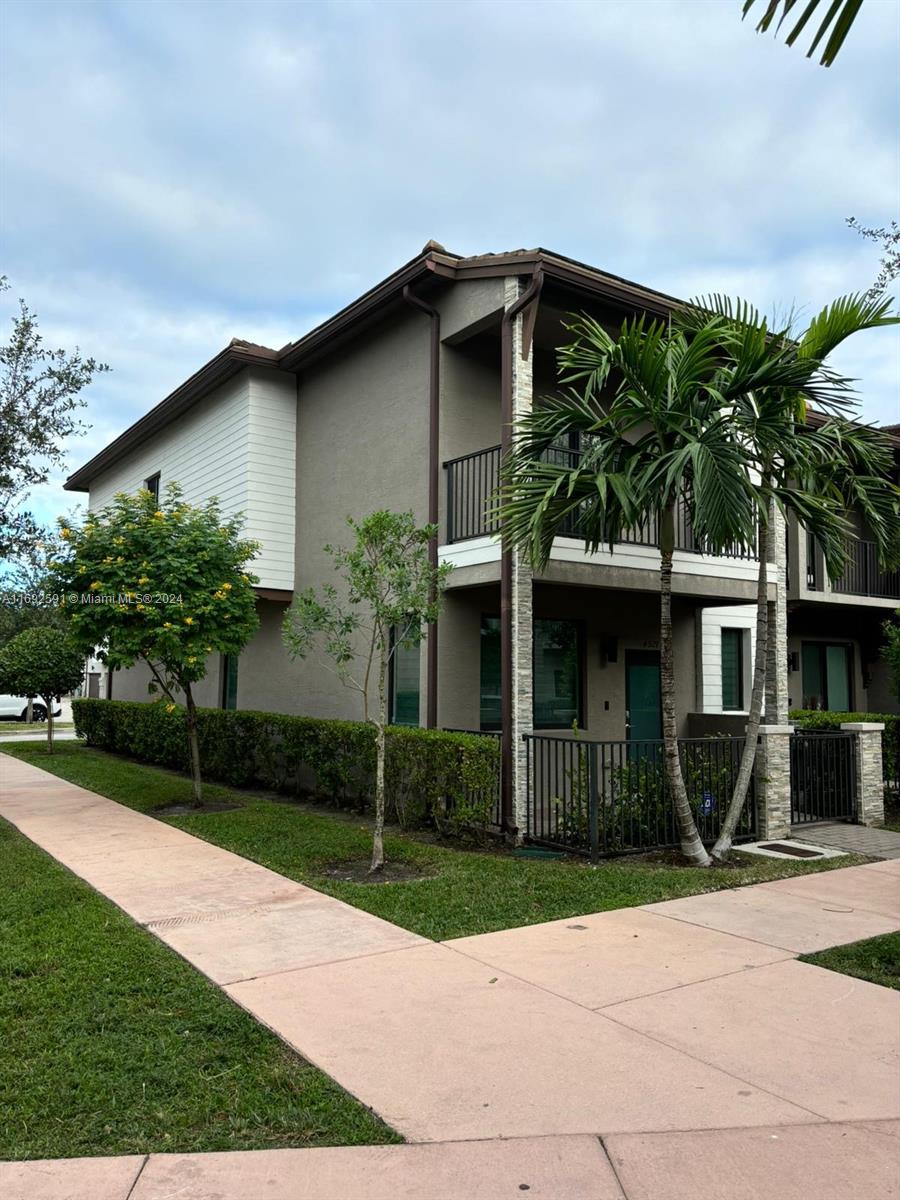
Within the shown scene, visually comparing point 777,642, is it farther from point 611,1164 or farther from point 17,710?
point 17,710

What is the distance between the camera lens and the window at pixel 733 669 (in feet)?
51.1

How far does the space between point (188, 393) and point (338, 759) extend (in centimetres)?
813

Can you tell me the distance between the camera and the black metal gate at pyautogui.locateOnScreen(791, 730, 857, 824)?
35.1 feet

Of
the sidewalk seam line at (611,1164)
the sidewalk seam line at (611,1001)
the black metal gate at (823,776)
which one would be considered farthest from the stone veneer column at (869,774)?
the sidewalk seam line at (611,1164)

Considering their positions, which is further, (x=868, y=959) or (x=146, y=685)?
(x=146, y=685)

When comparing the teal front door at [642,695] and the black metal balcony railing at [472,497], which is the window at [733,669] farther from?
the black metal balcony railing at [472,497]

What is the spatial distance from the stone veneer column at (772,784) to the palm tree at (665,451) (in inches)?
58.7

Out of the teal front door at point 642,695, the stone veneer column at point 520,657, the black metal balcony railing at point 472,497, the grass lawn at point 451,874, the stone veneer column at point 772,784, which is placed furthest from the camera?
the teal front door at point 642,695

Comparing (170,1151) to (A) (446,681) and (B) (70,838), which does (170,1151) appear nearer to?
(B) (70,838)

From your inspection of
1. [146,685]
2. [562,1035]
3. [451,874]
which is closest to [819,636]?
[451,874]

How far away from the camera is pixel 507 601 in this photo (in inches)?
388

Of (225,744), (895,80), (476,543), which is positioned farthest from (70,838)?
(895,80)

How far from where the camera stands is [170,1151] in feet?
10.8

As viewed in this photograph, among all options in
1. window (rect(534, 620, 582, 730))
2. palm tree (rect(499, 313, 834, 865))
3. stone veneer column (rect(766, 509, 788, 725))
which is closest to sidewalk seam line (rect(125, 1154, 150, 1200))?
palm tree (rect(499, 313, 834, 865))
